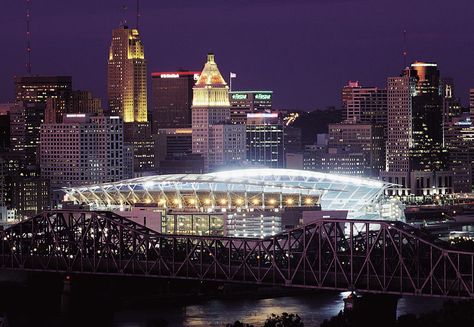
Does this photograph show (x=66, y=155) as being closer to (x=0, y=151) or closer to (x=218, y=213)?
(x=0, y=151)

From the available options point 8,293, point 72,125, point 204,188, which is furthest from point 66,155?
point 8,293

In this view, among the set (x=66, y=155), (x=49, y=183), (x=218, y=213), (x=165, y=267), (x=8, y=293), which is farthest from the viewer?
(x=66, y=155)

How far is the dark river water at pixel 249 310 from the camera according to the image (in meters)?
107

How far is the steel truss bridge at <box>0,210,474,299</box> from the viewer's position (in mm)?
96812

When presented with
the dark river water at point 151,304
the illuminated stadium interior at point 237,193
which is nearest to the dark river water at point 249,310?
the dark river water at point 151,304

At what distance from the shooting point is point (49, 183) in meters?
176

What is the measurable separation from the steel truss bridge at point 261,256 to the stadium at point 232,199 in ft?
Result: 75.7

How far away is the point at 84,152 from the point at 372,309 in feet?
294

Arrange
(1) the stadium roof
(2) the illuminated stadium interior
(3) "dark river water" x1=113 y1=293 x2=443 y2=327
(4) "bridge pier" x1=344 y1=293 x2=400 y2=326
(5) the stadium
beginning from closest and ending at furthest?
1. (4) "bridge pier" x1=344 y1=293 x2=400 y2=326
2. (3) "dark river water" x1=113 y1=293 x2=443 y2=327
3. (5) the stadium
4. (2) the illuminated stadium interior
5. (1) the stadium roof

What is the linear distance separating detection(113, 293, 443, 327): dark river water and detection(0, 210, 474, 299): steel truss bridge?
283 centimetres

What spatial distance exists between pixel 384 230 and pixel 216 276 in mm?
10115

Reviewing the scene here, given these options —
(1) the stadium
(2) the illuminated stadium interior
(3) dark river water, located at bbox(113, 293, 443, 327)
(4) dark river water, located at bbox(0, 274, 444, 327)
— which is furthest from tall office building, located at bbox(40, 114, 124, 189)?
(3) dark river water, located at bbox(113, 293, 443, 327)

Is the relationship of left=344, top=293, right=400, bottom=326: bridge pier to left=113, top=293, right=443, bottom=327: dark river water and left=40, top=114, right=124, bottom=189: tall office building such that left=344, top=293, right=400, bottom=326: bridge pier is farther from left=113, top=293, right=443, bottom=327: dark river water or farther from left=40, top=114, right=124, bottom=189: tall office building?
left=40, top=114, right=124, bottom=189: tall office building

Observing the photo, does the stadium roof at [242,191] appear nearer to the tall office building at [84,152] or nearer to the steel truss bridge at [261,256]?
the steel truss bridge at [261,256]
